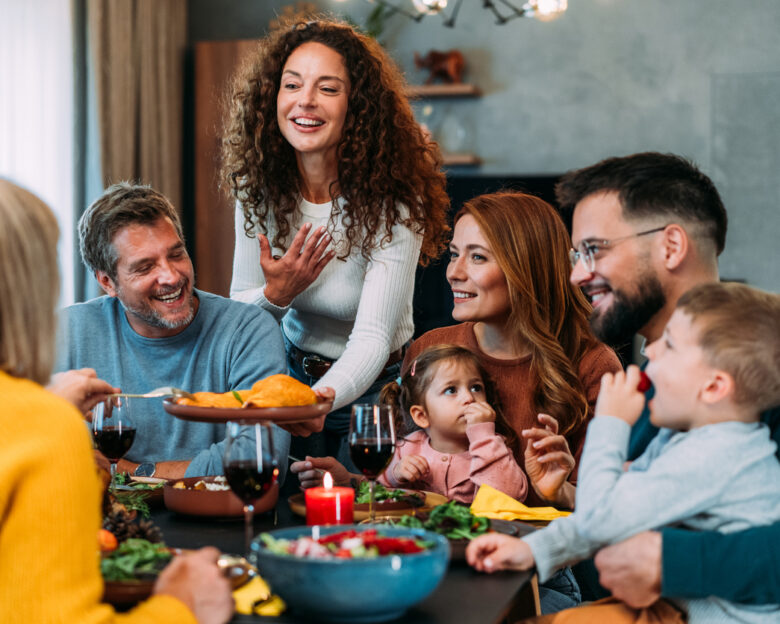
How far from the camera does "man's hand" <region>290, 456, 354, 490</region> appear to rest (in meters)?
1.83

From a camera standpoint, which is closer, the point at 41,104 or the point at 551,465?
the point at 551,465

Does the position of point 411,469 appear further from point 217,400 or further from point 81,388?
point 81,388

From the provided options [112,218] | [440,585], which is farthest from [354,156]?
[440,585]

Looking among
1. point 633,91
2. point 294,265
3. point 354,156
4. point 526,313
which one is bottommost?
point 526,313

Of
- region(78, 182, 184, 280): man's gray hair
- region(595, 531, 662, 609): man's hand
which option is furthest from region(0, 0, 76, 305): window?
region(595, 531, 662, 609): man's hand

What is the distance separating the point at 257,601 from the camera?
1155mm

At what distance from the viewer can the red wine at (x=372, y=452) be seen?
4.97 feet

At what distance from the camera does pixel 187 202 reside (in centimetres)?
584

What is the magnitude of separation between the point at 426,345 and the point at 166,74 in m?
3.73

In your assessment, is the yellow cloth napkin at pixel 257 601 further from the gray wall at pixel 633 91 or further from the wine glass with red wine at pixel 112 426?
the gray wall at pixel 633 91

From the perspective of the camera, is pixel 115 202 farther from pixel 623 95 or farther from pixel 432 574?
pixel 623 95

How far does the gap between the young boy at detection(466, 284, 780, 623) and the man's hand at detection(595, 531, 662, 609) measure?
0.02 meters

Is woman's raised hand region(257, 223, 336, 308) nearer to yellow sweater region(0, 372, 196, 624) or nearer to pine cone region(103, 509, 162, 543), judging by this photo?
pine cone region(103, 509, 162, 543)

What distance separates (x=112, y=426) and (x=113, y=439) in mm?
25
